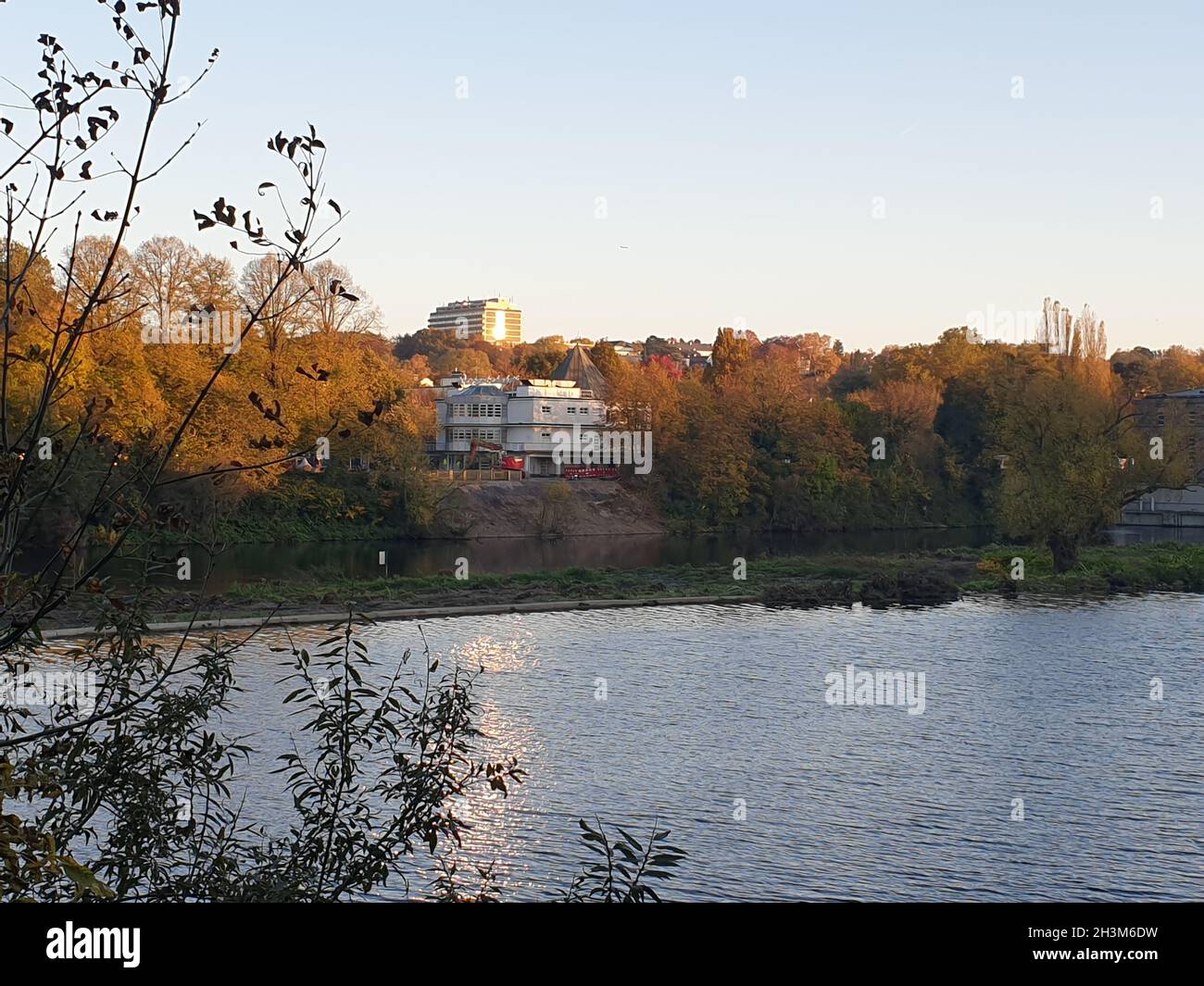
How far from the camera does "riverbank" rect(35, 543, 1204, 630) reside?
31814 millimetres

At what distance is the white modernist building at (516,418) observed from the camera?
80812mm

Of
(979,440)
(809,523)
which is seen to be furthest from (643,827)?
(979,440)

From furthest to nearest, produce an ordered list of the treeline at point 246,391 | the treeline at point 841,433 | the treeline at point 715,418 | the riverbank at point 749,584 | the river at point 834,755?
1. the treeline at point 841,433
2. the treeline at point 246,391
3. the treeline at point 715,418
4. the riverbank at point 749,584
5. the river at point 834,755

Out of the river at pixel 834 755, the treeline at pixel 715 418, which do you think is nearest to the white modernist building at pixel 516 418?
the treeline at pixel 715 418

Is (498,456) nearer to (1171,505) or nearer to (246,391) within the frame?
(246,391)

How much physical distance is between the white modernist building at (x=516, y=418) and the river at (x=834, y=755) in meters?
51.5

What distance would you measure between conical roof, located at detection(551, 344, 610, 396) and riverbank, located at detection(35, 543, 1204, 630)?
4860 cm

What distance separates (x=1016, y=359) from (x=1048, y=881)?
68.5 meters

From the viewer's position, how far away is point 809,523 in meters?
68.1

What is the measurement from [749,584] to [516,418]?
4500 cm

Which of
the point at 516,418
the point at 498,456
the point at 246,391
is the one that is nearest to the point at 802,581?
the point at 246,391

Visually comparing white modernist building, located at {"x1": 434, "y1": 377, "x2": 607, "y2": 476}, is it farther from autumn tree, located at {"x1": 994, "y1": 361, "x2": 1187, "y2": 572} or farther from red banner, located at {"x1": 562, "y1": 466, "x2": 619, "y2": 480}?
autumn tree, located at {"x1": 994, "y1": 361, "x2": 1187, "y2": 572}

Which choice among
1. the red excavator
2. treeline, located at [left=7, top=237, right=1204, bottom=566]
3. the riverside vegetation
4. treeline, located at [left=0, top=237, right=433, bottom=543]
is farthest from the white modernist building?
the riverside vegetation

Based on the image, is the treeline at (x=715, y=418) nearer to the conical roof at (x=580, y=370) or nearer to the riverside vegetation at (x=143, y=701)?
the conical roof at (x=580, y=370)
